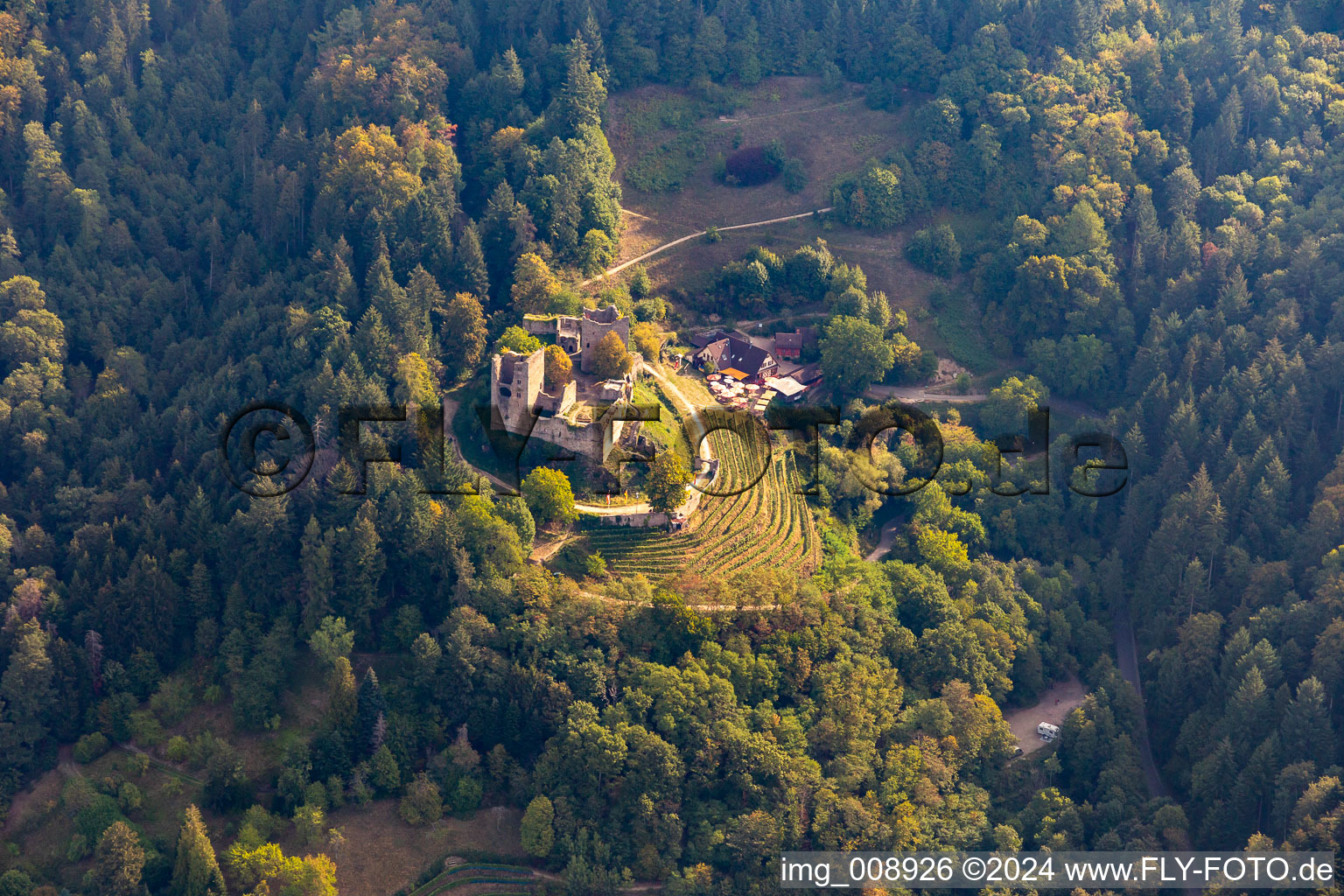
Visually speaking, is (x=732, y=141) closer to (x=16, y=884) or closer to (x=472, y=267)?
(x=472, y=267)

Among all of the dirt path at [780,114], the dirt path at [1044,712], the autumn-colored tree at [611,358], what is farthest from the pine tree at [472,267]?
the dirt path at [1044,712]

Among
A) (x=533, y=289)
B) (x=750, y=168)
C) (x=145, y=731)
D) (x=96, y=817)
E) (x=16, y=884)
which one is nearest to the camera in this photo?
(x=16, y=884)

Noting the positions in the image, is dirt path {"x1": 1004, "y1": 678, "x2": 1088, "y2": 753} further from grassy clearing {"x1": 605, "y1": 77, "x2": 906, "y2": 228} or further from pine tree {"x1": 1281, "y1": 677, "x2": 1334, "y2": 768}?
grassy clearing {"x1": 605, "y1": 77, "x2": 906, "y2": 228}

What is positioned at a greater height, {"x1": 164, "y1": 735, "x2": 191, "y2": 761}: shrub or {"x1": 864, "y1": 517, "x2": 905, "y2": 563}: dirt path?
{"x1": 864, "y1": 517, "x2": 905, "y2": 563}: dirt path

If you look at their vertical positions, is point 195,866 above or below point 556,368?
below

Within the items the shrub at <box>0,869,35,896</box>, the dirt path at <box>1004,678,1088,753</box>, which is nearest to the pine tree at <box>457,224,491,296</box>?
the dirt path at <box>1004,678,1088,753</box>

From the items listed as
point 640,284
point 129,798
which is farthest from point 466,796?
point 640,284

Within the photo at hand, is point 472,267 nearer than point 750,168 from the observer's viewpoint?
Yes
